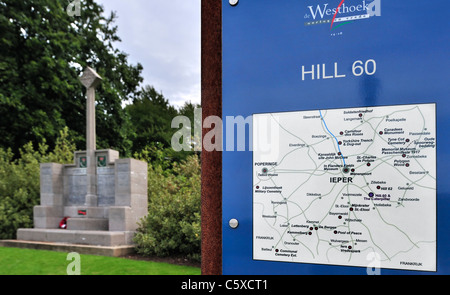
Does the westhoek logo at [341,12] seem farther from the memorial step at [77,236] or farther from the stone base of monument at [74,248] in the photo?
the memorial step at [77,236]

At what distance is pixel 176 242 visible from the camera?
774cm

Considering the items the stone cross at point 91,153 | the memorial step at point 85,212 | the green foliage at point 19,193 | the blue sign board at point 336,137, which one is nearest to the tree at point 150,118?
the green foliage at point 19,193

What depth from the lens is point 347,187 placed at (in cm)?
151

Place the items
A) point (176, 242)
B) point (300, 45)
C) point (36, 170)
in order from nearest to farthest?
1. point (300, 45)
2. point (176, 242)
3. point (36, 170)

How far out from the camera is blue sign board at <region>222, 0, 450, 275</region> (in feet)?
4.56

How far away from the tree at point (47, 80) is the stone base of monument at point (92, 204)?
7166mm

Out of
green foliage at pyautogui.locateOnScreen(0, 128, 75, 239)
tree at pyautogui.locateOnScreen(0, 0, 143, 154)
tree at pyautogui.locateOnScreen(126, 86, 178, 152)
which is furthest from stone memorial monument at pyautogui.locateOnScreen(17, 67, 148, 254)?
tree at pyautogui.locateOnScreen(126, 86, 178, 152)

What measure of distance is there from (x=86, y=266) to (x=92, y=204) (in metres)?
3.32

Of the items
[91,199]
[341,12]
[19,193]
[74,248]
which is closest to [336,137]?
[341,12]

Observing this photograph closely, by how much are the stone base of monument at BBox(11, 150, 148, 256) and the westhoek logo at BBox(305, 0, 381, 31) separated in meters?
7.93

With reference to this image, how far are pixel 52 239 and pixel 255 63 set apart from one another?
9.49 meters

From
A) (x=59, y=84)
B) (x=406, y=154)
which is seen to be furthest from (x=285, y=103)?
(x=59, y=84)

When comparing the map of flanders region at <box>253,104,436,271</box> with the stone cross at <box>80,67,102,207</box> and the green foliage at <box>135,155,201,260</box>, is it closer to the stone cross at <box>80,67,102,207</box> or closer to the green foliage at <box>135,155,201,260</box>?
the green foliage at <box>135,155,201,260</box>
